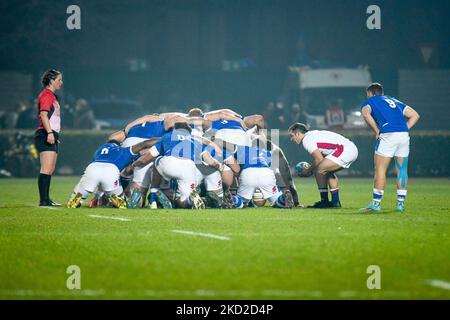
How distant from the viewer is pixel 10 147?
3391 cm

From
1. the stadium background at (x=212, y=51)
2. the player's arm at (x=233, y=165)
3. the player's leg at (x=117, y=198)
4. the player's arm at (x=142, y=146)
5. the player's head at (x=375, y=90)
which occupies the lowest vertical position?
the player's leg at (x=117, y=198)

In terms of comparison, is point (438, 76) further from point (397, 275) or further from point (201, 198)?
point (397, 275)

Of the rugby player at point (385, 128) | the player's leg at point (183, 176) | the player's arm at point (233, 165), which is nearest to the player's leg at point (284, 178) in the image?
the player's arm at point (233, 165)

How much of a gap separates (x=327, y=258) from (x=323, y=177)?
760 cm

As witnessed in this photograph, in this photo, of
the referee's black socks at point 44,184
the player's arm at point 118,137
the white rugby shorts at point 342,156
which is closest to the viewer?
the referee's black socks at point 44,184

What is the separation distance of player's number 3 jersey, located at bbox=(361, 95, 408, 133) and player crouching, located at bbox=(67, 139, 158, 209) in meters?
3.65

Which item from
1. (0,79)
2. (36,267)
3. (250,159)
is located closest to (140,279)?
(36,267)

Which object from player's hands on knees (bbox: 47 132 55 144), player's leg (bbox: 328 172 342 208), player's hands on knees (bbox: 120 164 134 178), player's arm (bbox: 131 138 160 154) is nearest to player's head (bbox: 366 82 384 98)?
player's leg (bbox: 328 172 342 208)

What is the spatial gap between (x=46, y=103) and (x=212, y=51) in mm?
34214

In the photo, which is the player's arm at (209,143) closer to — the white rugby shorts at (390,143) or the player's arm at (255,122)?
the player's arm at (255,122)

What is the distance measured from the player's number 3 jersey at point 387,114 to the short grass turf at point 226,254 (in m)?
1.27

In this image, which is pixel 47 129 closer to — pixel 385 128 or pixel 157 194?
pixel 157 194

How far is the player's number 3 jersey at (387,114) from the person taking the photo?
1795cm

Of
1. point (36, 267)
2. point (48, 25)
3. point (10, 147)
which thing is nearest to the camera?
point (36, 267)
